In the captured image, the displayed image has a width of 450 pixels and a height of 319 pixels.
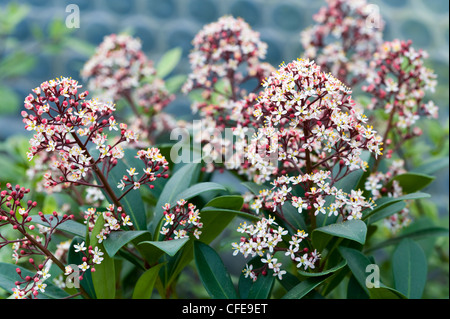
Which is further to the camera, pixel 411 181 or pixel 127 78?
pixel 127 78

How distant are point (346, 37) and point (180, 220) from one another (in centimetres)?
83

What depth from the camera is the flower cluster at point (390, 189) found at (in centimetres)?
99

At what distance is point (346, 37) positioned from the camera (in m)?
1.39

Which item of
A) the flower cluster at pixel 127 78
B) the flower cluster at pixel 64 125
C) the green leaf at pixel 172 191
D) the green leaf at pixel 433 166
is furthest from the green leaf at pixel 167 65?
the green leaf at pixel 433 166

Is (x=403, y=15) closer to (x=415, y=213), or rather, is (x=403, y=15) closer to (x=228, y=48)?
(x=415, y=213)

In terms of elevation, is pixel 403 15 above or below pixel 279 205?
above

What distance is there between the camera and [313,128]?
0.89m

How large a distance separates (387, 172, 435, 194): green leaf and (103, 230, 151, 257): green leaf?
592 mm

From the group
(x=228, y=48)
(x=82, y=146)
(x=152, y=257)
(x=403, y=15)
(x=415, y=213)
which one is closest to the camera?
(x=82, y=146)

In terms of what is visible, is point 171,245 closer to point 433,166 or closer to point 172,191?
point 172,191

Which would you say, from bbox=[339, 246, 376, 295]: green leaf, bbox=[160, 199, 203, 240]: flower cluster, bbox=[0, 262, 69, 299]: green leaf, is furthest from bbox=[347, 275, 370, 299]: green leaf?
bbox=[0, 262, 69, 299]: green leaf

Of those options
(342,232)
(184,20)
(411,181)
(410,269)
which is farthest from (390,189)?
(184,20)
